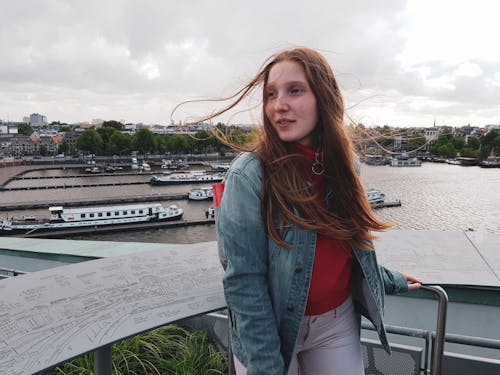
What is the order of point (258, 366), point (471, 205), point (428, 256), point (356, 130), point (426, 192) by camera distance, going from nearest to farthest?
point (258, 366) < point (356, 130) < point (428, 256) < point (471, 205) < point (426, 192)

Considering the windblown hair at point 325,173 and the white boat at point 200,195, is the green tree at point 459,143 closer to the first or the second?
the white boat at point 200,195

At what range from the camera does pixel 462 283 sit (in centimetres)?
158

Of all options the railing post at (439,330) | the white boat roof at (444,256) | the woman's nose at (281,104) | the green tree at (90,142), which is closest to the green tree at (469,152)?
the green tree at (90,142)

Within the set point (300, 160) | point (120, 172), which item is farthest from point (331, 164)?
point (120, 172)

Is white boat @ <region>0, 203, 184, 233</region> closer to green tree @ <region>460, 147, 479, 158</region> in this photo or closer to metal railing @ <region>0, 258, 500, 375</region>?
metal railing @ <region>0, 258, 500, 375</region>

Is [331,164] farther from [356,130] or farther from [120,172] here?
[120,172]

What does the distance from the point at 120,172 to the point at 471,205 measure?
26764 millimetres

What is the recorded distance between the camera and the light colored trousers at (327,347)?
35.8 inches

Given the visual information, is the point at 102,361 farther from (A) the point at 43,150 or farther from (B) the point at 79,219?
(A) the point at 43,150

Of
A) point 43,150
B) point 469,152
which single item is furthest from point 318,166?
point 469,152

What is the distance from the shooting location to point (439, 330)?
1073 mm

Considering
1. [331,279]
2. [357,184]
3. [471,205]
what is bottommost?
[471,205]

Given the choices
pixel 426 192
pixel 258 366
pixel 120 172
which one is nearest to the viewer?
pixel 258 366

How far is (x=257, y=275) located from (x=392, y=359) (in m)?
0.71
